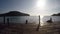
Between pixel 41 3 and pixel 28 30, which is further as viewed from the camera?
pixel 28 30

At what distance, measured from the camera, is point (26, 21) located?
475 cm

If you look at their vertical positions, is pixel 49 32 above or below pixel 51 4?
below

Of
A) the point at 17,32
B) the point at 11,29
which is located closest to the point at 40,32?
the point at 17,32

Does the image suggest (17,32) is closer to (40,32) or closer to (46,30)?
(40,32)

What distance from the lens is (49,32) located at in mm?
4074

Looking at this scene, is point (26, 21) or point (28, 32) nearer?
point (28, 32)

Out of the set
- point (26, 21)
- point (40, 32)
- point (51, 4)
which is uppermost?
point (51, 4)

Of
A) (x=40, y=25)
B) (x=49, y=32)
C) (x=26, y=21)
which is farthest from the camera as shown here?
(x=26, y=21)

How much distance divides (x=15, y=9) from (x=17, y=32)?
97 cm

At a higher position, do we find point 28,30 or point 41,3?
point 41,3

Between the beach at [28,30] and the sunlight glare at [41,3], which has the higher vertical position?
the sunlight glare at [41,3]

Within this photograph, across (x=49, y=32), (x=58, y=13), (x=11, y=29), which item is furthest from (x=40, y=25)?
(x=11, y=29)

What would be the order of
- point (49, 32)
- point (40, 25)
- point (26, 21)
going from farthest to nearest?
point (26, 21), point (40, 25), point (49, 32)

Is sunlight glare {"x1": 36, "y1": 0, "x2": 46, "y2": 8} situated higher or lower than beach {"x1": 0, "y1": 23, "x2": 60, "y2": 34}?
higher
